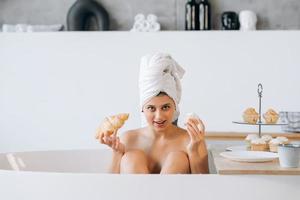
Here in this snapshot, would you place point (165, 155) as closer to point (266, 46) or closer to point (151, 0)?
point (266, 46)

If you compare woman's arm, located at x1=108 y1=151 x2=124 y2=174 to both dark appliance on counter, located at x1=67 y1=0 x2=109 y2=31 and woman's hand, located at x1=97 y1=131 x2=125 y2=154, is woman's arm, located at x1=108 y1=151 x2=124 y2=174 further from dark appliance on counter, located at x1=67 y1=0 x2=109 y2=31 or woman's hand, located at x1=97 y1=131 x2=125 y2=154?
dark appliance on counter, located at x1=67 y1=0 x2=109 y2=31

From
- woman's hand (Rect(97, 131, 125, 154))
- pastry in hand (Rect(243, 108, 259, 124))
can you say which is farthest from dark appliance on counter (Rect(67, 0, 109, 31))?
woman's hand (Rect(97, 131, 125, 154))

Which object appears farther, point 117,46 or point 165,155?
point 117,46

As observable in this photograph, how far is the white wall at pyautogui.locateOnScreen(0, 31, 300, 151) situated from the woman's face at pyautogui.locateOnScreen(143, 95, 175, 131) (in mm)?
2171

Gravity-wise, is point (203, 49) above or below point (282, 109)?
above

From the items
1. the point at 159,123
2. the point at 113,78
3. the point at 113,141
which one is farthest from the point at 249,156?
the point at 113,78

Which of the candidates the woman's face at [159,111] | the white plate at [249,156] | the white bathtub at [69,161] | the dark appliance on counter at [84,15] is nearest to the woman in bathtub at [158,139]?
the woman's face at [159,111]

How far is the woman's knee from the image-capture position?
1973mm

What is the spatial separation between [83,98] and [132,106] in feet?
1.17

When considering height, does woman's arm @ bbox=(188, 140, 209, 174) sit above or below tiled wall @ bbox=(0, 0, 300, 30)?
below

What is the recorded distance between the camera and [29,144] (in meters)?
4.48

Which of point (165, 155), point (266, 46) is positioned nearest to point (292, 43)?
point (266, 46)

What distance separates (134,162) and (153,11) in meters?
2.71

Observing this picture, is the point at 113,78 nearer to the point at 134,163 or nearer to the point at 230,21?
the point at 230,21
